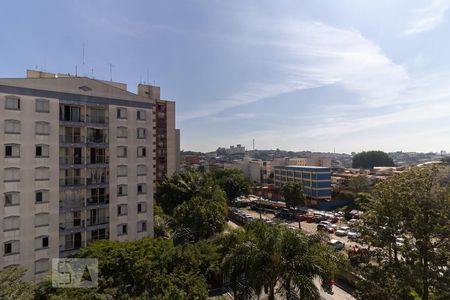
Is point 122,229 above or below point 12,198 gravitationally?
below

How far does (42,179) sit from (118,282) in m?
17.0

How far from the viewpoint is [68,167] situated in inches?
1151

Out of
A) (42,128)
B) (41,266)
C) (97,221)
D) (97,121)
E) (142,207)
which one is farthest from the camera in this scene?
(142,207)

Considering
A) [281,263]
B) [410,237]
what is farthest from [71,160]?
[410,237]

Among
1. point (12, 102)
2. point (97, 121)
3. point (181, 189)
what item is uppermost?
point (12, 102)

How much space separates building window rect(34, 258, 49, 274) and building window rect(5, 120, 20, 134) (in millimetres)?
12180

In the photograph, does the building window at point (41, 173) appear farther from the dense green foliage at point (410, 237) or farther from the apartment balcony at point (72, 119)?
the dense green foliage at point (410, 237)

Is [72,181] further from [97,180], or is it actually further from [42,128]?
[42,128]

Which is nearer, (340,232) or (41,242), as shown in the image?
(41,242)

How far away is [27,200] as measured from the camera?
26.6 metres

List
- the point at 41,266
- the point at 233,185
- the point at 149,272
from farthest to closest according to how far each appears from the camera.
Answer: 1. the point at 233,185
2. the point at 41,266
3. the point at 149,272

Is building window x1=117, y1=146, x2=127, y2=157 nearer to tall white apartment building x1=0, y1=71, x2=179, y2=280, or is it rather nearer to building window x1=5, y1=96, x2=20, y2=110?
tall white apartment building x1=0, y1=71, x2=179, y2=280

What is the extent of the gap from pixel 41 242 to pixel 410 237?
97.3ft

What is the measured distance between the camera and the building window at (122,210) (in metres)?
32.4
